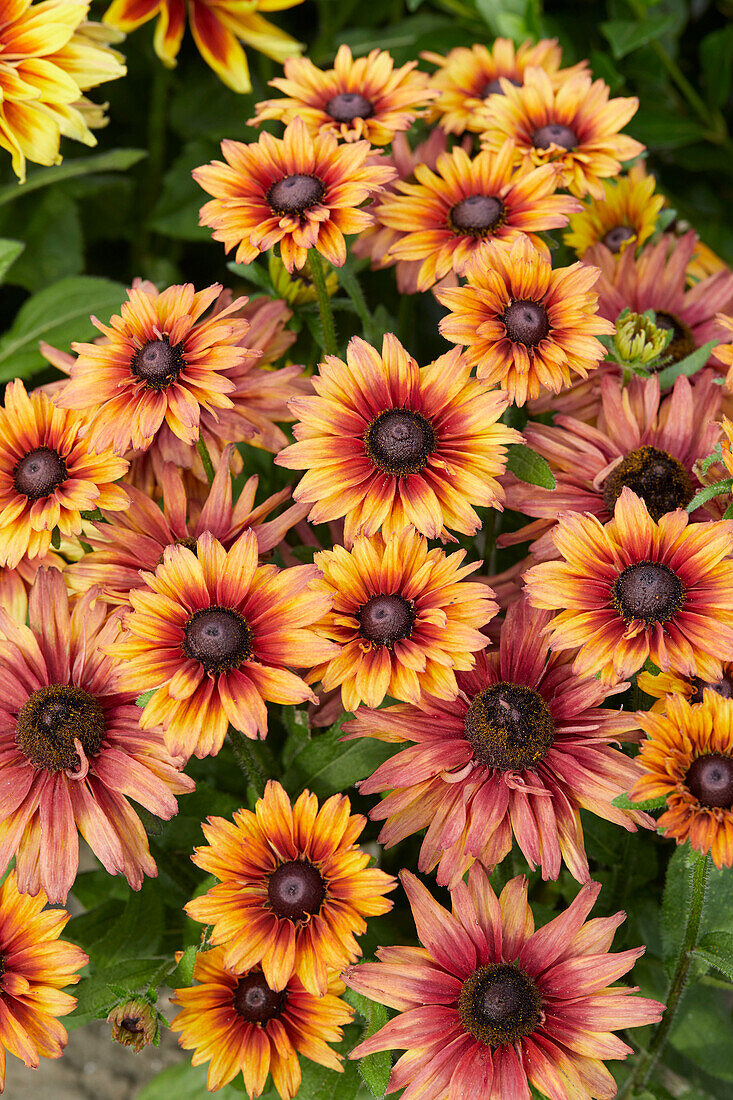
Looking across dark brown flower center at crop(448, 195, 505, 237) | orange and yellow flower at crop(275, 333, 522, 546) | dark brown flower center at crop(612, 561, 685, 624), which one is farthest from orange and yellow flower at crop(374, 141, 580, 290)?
dark brown flower center at crop(612, 561, 685, 624)

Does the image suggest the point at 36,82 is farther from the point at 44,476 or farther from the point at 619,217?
the point at 619,217

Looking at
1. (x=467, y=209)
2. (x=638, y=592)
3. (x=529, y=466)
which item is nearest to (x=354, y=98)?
(x=467, y=209)

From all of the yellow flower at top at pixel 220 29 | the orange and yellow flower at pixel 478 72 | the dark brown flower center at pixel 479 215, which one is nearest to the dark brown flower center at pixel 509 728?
the dark brown flower center at pixel 479 215

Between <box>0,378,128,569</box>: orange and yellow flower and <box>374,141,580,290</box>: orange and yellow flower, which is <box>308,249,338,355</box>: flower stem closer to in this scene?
<box>374,141,580,290</box>: orange and yellow flower

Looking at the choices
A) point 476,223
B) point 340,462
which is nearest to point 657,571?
point 340,462

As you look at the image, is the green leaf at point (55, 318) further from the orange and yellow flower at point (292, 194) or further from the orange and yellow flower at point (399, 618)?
the orange and yellow flower at point (399, 618)

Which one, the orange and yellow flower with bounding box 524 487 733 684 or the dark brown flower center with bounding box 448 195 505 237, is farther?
the dark brown flower center with bounding box 448 195 505 237
